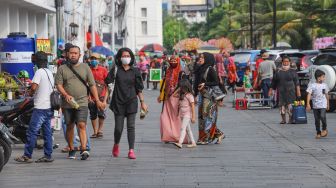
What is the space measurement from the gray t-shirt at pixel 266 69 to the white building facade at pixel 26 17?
10306 millimetres

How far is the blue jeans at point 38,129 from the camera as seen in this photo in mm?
14172

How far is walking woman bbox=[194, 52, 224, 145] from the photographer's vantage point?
1712 centimetres

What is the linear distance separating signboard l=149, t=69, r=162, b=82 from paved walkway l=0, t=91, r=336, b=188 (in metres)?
27.3

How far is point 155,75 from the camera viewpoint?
47.1 metres

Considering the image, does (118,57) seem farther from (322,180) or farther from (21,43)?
(21,43)

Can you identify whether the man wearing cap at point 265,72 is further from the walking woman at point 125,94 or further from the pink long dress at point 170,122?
the walking woman at point 125,94

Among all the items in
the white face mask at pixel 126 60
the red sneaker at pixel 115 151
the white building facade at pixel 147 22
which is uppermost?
the white building facade at pixel 147 22

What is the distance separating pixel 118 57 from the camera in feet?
48.9

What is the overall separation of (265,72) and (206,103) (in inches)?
424

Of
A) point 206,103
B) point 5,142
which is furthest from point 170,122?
point 5,142

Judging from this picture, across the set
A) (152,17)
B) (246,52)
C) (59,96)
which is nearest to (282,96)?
(59,96)

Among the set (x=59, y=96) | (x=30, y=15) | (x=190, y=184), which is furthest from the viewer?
(x=30, y=15)

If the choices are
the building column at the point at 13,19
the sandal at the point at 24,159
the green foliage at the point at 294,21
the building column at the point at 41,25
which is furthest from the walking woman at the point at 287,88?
the green foliage at the point at 294,21

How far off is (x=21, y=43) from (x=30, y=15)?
1570 cm
